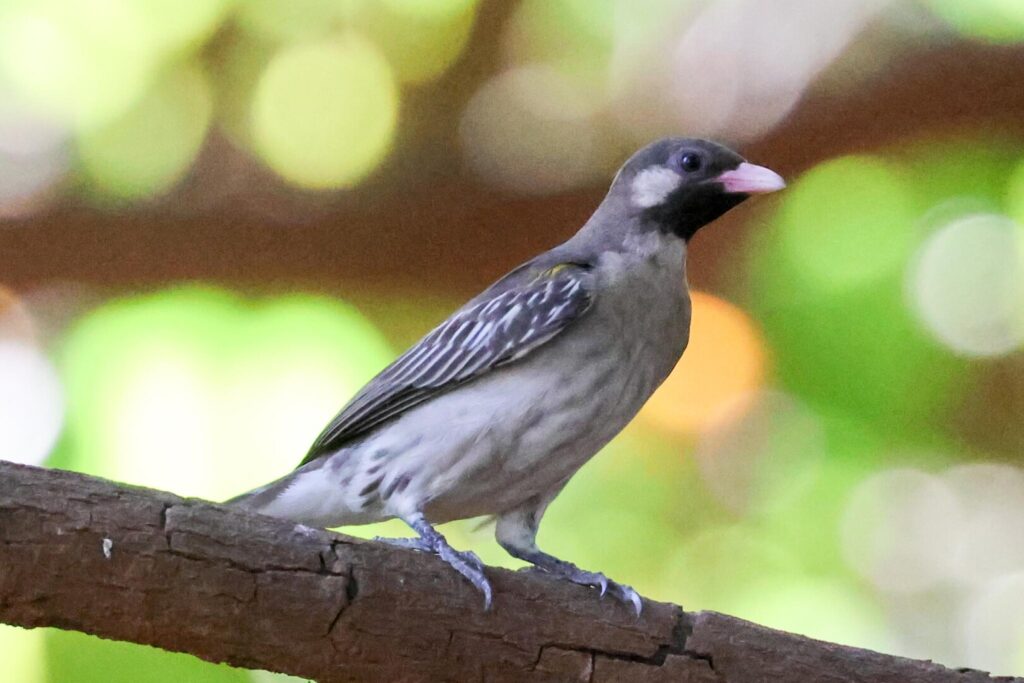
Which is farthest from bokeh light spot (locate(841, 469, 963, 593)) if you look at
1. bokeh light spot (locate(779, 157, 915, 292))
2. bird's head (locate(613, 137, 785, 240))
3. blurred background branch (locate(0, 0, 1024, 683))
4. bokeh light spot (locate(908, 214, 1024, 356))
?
bird's head (locate(613, 137, 785, 240))

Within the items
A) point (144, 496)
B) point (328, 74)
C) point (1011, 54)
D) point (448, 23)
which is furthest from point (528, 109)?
point (144, 496)

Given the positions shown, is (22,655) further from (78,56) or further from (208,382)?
(78,56)

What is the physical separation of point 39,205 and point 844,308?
2.30 meters

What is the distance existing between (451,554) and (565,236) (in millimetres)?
1621

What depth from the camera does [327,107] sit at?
131 inches

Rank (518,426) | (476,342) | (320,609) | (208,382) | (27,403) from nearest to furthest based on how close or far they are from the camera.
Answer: (320,609) → (518,426) → (476,342) → (27,403) → (208,382)

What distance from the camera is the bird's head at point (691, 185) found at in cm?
231

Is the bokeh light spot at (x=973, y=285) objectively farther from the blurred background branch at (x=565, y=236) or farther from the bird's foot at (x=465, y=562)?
the bird's foot at (x=465, y=562)

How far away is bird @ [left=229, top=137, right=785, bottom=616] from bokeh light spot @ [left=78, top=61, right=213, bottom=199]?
1229 mm

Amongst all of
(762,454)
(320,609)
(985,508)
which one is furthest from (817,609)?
(320,609)

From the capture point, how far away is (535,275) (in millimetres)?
2213

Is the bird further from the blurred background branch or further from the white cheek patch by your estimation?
the blurred background branch

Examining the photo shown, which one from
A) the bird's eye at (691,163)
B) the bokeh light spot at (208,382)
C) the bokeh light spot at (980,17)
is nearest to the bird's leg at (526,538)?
the bird's eye at (691,163)

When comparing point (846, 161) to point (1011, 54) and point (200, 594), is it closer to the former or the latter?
point (1011, 54)
